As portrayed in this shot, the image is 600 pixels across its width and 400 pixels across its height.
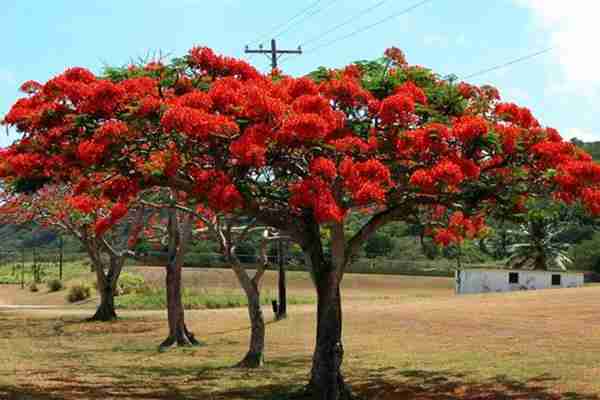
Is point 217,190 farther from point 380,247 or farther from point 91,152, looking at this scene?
point 380,247

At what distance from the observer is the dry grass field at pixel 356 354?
606 inches

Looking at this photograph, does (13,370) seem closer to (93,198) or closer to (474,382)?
(93,198)

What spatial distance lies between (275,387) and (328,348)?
2.87 meters

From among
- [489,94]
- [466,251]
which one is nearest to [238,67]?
[489,94]

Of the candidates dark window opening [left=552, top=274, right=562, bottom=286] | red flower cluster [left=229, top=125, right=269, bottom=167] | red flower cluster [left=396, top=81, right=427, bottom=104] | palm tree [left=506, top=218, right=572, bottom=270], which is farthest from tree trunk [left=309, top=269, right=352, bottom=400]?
palm tree [left=506, top=218, right=572, bottom=270]

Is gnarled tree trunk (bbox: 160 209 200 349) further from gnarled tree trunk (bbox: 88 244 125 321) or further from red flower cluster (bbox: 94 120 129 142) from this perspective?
red flower cluster (bbox: 94 120 129 142)

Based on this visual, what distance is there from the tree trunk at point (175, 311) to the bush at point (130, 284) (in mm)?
28444

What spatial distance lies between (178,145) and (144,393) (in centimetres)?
499

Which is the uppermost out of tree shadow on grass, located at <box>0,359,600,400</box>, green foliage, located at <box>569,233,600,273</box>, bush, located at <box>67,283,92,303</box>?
green foliage, located at <box>569,233,600,273</box>

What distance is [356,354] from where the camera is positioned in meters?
22.0

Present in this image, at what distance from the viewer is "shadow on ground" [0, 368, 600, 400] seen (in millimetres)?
14250

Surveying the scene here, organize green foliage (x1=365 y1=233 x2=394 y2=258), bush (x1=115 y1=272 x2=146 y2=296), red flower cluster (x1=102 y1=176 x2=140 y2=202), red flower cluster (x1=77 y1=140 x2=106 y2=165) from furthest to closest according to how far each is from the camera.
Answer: green foliage (x1=365 y1=233 x2=394 y2=258), bush (x1=115 y1=272 x2=146 y2=296), red flower cluster (x1=102 y1=176 x2=140 y2=202), red flower cluster (x1=77 y1=140 x2=106 y2=165)

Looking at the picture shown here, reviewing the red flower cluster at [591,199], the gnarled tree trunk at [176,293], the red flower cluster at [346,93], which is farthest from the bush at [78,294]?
the red flower cluster at [591,199]

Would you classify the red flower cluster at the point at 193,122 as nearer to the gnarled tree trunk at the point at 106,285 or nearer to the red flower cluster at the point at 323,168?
the red flower cluster at the point at 323,168
